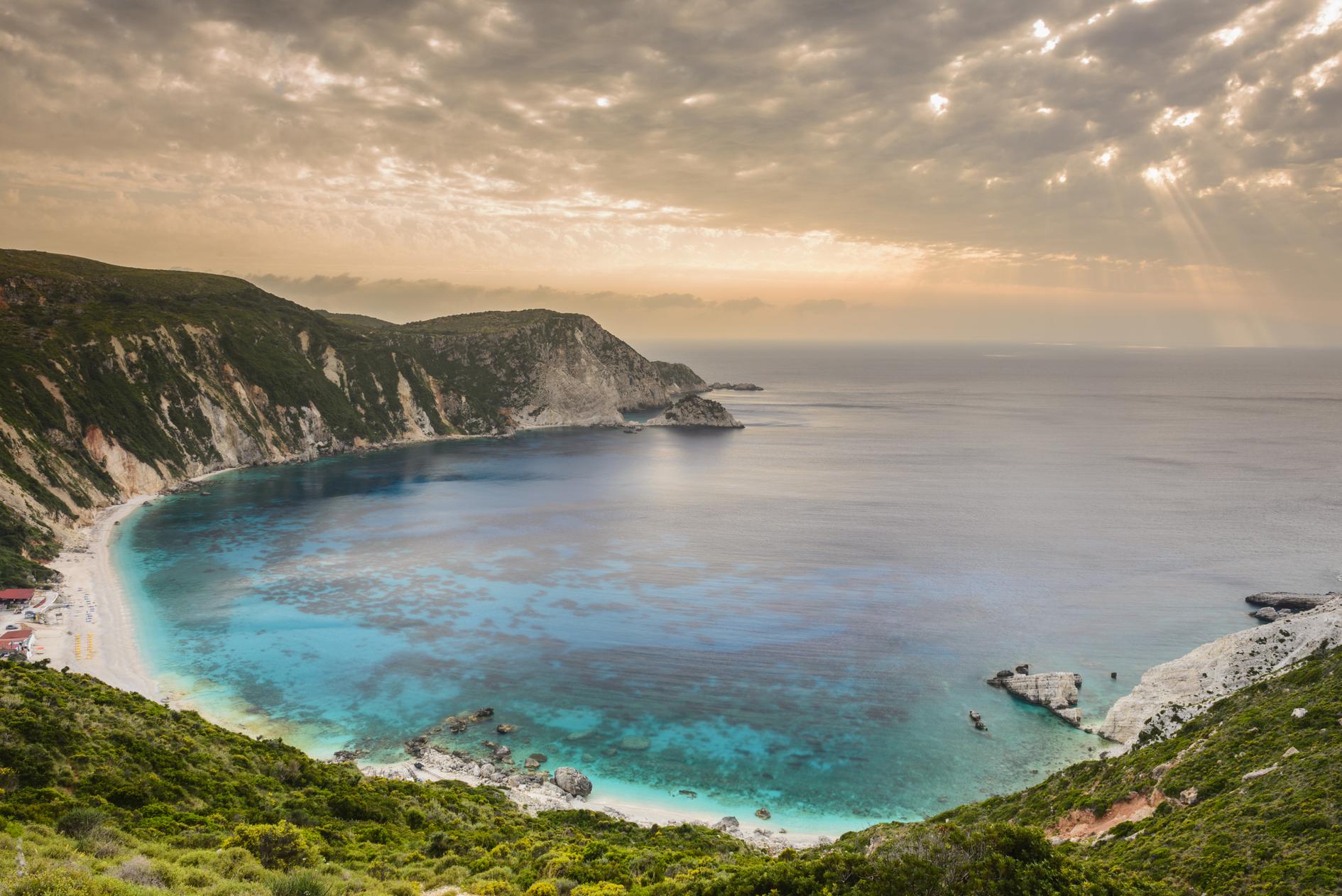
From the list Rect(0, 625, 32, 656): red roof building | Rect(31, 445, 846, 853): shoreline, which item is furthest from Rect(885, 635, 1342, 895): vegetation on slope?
Rect(0, 625, 32, 656): red roof building

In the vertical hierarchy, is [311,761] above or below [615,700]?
above

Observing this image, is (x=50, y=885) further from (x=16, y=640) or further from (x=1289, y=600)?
(x=1289, y=600)

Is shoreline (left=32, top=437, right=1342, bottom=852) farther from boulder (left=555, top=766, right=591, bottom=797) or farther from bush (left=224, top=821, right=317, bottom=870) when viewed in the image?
bush (left=224, top=821, right=317, bottom=870)

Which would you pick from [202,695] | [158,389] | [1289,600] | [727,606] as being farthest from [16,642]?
[1289,600]

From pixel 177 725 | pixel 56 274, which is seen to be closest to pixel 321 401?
pixel 56 274

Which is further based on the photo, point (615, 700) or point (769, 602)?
point (769, 602)

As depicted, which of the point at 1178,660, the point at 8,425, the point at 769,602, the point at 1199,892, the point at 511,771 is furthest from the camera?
the point at 8,425

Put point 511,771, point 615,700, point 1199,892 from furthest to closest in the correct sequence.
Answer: point 615,700
point 511,771
point 1199,892

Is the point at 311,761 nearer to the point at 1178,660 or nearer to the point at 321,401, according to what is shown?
the point at 1178,660
